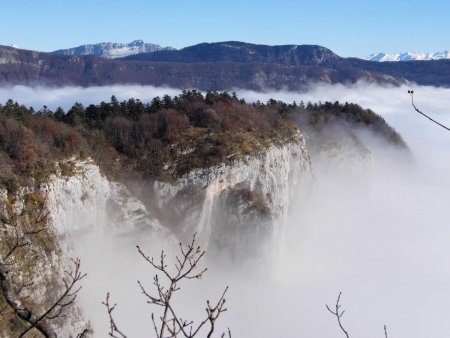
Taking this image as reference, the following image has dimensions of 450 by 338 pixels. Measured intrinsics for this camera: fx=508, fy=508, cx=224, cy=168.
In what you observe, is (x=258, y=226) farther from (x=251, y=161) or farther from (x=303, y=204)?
(x=303, y=204)

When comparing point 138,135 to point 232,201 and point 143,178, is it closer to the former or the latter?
point 143,178

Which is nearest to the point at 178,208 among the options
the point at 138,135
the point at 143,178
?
the point at 143,178

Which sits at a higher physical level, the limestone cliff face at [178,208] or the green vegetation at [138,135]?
the green vegetation at [138,135]

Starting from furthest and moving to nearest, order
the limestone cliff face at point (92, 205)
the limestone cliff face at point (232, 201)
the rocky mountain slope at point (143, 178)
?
the limestone cliff face at point (232, 201) < the limestone cliff face at point (92, 205) < the rocky mountain slope at point (143, 178)

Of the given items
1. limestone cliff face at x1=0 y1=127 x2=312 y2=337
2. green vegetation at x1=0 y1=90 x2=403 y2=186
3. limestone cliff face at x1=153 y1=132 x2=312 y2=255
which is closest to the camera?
limestone cliff face at x1=0 y1=127 x2=312 y2=337

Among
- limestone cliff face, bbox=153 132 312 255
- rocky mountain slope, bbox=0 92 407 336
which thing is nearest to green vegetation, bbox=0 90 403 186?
rocky mountain slope, bbox=0 92 407 336

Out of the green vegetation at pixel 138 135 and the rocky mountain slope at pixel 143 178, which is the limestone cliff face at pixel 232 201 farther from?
the green vegetation at pixel 138 135

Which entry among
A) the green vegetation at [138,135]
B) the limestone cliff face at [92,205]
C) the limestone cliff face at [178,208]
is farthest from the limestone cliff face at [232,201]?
the limestone cliff face at [92,205]

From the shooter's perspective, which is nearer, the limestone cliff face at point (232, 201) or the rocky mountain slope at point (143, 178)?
the rocky mountain slope at point (143, 178)

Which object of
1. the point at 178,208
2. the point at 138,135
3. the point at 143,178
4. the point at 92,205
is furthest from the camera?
the point at 138,135

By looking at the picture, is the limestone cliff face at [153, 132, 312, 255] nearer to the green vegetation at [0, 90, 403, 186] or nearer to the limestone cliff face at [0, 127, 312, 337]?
the limestone cliff face at [0, 127, 312, 337]

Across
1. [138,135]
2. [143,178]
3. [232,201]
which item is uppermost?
[138,135]

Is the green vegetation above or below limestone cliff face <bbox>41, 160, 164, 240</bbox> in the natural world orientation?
above

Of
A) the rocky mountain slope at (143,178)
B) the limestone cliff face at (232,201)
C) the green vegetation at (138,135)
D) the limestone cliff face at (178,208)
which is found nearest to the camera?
the rocky mountain slope at (143,178)
